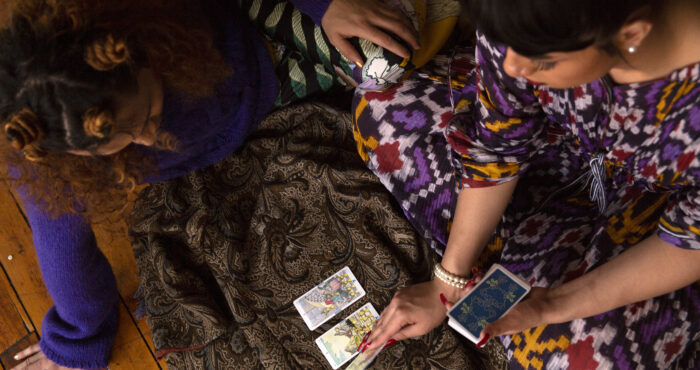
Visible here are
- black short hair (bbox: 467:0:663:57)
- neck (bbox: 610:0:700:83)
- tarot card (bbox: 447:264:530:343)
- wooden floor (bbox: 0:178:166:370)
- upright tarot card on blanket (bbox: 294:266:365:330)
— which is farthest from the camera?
wooden floor (bbox: 0:178:166:370)

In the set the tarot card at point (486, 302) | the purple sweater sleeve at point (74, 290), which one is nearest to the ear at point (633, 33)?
the tarot card at point (486, 302)

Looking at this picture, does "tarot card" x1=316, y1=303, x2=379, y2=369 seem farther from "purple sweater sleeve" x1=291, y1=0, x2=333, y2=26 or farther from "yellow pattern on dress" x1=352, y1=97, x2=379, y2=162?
"purple sweater sleeve" x1=291, y1=0, x2=333, y2=26

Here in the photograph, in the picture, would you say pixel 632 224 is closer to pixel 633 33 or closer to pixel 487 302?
pixel 487 302

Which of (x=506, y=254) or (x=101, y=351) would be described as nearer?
(x=506, y=254)

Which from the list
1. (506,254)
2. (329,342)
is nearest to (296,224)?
(329,342)

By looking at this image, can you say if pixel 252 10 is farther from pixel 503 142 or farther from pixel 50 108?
pixel 503 142

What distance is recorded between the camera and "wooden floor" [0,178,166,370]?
1715mm

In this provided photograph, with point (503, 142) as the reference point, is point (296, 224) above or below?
below

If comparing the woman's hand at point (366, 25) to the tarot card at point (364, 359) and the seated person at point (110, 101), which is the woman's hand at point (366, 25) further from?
the tarot card at point (364, 359)

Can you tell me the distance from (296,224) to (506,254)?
2.18ft

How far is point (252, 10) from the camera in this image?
1.45 m

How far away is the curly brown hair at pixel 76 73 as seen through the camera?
3.05ft

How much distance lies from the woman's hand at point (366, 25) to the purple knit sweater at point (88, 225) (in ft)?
0.21

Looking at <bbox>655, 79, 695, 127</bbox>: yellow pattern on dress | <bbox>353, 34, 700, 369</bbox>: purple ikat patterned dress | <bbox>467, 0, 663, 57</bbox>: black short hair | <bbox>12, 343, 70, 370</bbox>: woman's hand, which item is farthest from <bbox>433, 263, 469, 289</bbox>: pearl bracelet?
<bbox>12, 343, 70, 370</bbox>: woman's hand
